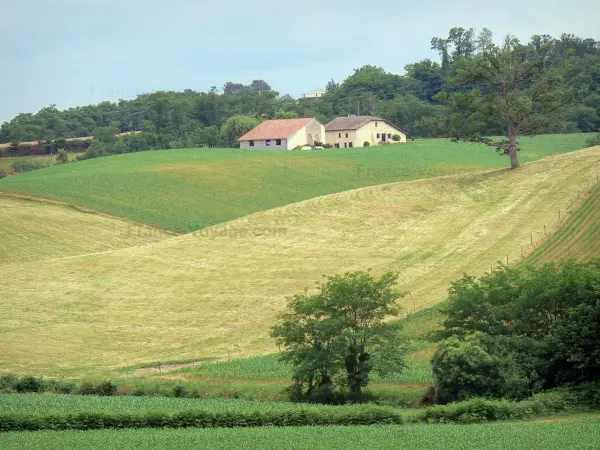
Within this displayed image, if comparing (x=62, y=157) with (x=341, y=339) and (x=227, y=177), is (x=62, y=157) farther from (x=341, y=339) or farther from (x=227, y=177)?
(x=341, y=339)

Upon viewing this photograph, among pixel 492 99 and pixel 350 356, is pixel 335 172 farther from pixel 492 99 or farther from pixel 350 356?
pixel 350 356

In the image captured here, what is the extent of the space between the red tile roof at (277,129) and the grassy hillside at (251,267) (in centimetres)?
4159

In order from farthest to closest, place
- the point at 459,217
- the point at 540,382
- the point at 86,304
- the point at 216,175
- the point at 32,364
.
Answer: the point at 216,175, the point at 459,217, the point at 86,304, the point at 32,364, the point at 540,382

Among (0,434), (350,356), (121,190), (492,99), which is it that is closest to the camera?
(0,434)

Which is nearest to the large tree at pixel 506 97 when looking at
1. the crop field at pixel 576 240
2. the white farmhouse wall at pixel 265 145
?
the crop field at pixel 576 240

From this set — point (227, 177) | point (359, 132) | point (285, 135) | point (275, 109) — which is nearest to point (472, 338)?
point (227, 177)

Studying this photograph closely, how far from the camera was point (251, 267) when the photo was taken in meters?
56.6

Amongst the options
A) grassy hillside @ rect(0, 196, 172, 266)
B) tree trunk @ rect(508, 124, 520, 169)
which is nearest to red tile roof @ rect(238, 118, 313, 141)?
tree trunk @ rect(508, 124, 520, 169)

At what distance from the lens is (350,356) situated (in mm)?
33875

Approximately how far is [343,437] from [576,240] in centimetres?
3192

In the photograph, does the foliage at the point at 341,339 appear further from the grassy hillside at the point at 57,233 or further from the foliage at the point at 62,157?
the foliage at the point at 62,157

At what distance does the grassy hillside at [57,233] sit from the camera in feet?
207

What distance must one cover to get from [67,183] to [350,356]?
57357 mm

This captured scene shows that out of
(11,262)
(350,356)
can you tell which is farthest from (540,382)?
(11,262)
